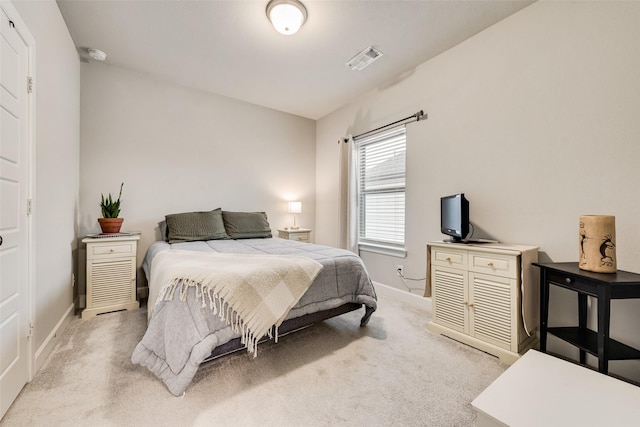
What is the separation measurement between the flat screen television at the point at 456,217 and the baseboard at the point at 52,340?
122 inches

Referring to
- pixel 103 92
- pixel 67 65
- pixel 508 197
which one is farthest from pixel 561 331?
pixel 103 92

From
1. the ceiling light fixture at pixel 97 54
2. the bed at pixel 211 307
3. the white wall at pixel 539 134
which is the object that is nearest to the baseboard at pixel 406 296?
the white wall at pixel 539 134

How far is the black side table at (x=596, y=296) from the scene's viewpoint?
1371 millimetres

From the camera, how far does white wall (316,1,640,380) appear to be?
1680 millimetres

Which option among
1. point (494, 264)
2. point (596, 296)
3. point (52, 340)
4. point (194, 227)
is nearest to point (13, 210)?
point (52, 340)

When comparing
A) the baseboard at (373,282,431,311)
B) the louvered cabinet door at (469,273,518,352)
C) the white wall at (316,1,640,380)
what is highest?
the white wall at (316,1,640,380)

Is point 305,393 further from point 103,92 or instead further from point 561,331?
point 103,92

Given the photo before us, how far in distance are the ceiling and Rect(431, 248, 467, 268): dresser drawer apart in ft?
6.51

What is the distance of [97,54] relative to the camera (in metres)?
2.69

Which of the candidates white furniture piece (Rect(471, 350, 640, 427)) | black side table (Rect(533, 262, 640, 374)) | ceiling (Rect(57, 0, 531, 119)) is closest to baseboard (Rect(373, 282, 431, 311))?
black side table (Rect(533, 262, 640, 374))

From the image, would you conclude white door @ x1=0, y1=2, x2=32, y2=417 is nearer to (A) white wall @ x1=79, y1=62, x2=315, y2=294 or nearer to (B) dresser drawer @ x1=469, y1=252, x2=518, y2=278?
(A) white wall @ x1=79, y1=62, x2=315, y2=294

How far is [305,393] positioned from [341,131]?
348 cm

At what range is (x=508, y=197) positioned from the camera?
7.32 feet

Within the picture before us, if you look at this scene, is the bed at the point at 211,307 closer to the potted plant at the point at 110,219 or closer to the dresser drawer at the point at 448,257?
the potted plant at the point at 110,219
